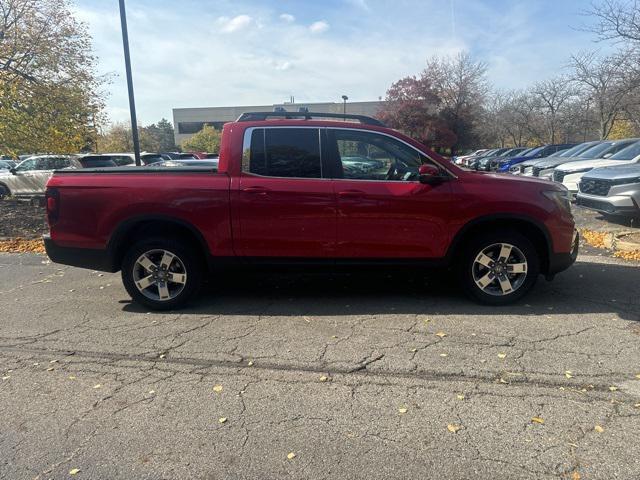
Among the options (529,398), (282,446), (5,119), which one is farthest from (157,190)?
(5,119)

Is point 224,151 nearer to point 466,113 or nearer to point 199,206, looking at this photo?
point 199,206

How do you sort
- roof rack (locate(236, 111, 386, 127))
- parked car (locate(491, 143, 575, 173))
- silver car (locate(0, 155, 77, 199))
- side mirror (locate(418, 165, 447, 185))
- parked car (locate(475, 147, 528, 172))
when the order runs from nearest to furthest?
side mirror (locate(418, 165, 447, 185)) < roof rack (locate(236, 111, 386, 127)) < silver car (locate(0, 155, 77, 199)) < parked car (locate(491, 143, 575, 173)) < parked car (locate(475, 147, 528, 172))

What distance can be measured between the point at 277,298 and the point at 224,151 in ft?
5.84

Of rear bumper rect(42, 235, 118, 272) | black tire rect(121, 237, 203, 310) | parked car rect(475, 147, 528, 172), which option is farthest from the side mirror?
parked car rect(475, 147, 528, 172)

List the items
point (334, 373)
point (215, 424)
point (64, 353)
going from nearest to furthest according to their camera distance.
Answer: point (215, 424)
point (334, 373)
point (64, 353)

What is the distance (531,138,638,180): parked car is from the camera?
12.8m

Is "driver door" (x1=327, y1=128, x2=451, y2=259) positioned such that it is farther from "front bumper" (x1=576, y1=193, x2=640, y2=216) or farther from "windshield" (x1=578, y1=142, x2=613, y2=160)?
"windshield" (x1=578, y1=142, x2=613, y2=160)

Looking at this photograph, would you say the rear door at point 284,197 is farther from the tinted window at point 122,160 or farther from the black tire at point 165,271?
the tinted window at point 122,160

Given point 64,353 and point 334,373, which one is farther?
point 64,353

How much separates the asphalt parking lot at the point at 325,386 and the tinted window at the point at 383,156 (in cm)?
144

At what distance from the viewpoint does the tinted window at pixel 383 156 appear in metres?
4.77

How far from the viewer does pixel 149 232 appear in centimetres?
485

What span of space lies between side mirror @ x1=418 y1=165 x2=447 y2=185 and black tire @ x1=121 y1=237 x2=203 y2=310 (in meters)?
2.52

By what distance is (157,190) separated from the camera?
4660 millimetres
